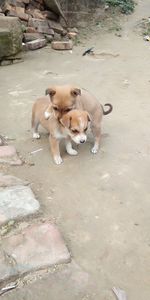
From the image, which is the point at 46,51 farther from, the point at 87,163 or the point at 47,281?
the point at 47,281

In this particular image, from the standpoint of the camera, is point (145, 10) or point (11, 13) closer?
point (11, 13)

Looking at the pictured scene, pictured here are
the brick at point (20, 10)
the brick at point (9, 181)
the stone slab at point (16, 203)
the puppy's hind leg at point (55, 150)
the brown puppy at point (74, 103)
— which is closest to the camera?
Answer: the stone slab at point (16, 203)

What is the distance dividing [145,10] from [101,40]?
240cm

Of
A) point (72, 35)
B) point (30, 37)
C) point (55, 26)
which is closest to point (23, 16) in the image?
point (30, 37)

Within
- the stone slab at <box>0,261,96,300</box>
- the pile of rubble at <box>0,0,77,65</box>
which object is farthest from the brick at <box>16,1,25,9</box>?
the stone slab at <box>0,261,96,300</box>

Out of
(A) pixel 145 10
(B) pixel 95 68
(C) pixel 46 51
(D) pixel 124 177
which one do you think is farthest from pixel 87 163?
(A) pixel 145 10

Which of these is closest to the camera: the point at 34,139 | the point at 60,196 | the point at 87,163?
the point at 60,196

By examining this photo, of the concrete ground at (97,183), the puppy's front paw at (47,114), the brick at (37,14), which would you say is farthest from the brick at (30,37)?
the puppy's front paw at (47,114)

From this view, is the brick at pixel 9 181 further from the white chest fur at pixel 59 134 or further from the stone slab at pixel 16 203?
the white chest fur at pixel 59 134

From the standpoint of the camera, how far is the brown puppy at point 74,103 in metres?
4.11

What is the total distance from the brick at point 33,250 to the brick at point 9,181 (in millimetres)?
644

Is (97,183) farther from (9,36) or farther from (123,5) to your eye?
(123,5)

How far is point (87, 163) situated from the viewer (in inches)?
169

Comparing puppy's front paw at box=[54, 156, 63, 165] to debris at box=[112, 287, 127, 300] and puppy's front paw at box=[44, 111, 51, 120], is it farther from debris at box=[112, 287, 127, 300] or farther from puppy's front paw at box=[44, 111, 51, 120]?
debris at box=[112, 287, 127, 300]
